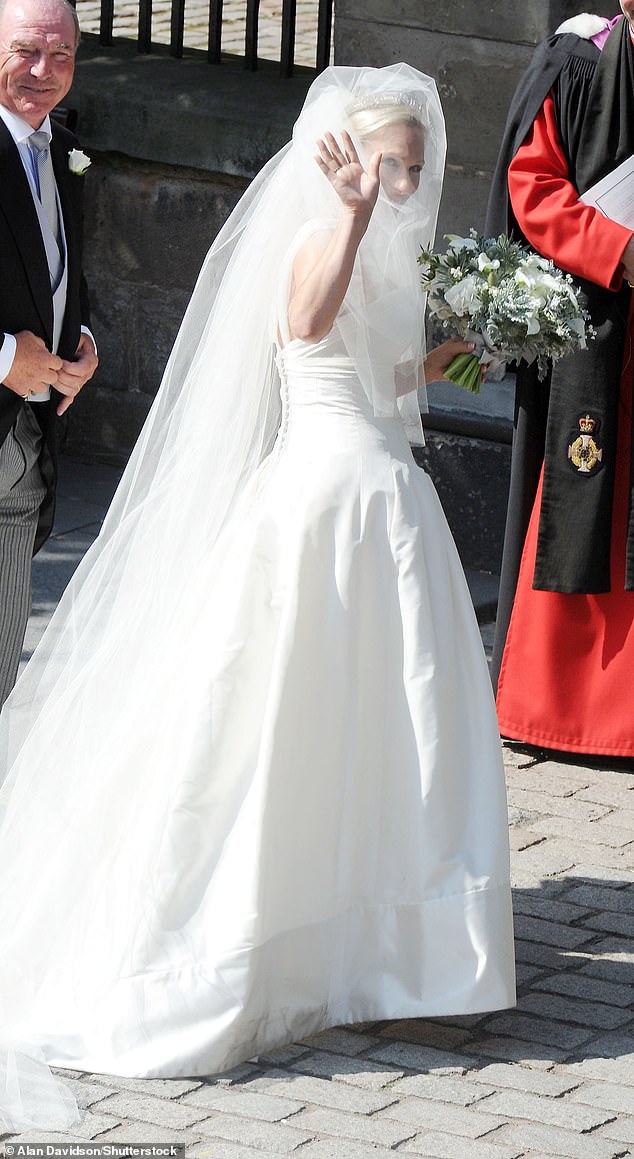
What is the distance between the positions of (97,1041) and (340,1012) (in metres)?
0.55

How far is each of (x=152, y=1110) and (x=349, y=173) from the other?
2.00 metres

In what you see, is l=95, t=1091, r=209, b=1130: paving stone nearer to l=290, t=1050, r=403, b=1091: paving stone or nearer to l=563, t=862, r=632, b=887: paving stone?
l=290, t=1050, r=403, b=1091: paving stone

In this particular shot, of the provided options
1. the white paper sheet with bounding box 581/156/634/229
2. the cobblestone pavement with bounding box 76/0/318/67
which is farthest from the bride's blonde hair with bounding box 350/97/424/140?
the cobblestone pavement with bounding box 76/0/318/67

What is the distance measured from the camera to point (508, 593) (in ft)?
18.7

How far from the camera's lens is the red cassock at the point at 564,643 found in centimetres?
528

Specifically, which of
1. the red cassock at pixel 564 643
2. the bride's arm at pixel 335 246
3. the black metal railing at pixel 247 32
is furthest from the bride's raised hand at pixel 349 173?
the black metal railing at pixel 247 32

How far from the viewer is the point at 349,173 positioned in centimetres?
378

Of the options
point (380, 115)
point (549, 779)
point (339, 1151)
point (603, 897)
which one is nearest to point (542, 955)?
point (603, 897)

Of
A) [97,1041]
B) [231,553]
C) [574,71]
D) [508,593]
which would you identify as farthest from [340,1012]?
[574,71]

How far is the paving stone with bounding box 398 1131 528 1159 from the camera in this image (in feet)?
10.9

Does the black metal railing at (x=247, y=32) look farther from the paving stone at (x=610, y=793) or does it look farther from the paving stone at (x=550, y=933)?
the paving stone at (x=550, y=933)

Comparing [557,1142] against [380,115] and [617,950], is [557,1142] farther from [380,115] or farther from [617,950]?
[380,115]

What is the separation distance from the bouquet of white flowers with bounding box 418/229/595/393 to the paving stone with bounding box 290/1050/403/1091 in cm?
163

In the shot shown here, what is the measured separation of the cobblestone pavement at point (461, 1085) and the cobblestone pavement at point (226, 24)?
19.8ft
